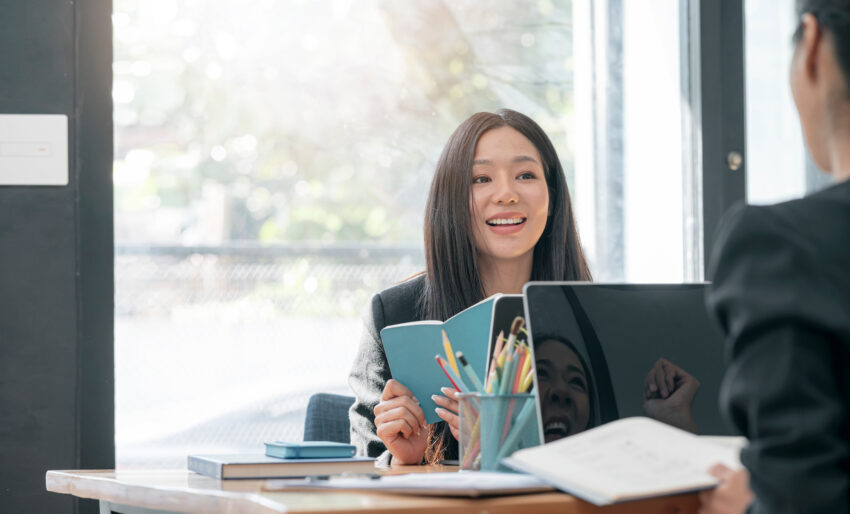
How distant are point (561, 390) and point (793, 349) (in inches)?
19.7

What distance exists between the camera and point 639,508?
1049 mm

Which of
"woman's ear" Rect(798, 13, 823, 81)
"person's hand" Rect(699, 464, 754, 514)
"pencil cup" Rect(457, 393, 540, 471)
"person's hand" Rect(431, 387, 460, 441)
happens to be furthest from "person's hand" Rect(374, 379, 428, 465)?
"woman's ear" Rect(798, 13, 823, 81)

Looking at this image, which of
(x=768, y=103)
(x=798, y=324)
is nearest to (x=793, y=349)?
(x=798, y=324)

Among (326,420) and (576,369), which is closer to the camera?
(576,369)

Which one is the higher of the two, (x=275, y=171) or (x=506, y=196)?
(x=275, y=171)

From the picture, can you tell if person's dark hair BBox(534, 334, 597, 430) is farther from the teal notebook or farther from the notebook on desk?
the notebook on desk

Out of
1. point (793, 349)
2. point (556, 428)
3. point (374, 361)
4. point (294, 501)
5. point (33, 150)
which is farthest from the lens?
point (33, 150)

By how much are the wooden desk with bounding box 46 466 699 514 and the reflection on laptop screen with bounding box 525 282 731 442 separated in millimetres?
212

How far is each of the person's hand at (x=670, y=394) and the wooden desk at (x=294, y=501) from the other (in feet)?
0.93

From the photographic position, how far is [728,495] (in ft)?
3.18

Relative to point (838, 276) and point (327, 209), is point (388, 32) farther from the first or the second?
point (838, 276)

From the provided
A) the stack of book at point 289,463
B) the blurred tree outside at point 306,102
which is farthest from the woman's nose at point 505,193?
the stack of book at point 289,463

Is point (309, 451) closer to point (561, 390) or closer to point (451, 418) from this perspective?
point (451, 418)

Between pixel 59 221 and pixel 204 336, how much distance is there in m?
0.53
